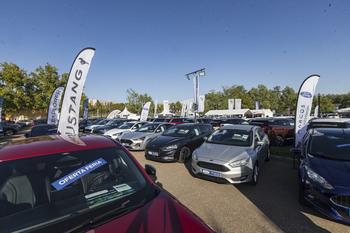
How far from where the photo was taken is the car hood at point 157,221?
135 cm

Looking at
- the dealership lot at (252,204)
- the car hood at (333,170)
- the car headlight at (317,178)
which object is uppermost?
the car hood at (333,170)

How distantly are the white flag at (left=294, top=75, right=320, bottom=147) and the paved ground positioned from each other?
2.28 metres

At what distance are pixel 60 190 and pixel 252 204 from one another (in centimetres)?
352

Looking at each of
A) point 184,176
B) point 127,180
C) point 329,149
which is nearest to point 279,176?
point 329,149

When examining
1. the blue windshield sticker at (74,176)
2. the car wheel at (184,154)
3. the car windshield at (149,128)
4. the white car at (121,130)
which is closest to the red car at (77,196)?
the blue windshield sticker at (74,176)

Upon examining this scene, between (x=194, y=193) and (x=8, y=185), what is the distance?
340cm

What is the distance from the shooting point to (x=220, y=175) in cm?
416

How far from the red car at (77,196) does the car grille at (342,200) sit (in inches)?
99.9

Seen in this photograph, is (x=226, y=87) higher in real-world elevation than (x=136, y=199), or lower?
higher

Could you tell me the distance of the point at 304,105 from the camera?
23.1 ft

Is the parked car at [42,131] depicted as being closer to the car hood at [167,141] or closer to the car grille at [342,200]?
the car hood at [167,141]

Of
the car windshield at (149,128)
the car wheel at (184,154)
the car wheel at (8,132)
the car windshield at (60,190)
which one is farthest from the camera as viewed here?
the car wheel at (8,132)

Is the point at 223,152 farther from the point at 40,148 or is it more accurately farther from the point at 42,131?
the point at 42,131

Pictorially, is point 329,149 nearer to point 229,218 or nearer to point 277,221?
point 277,221
